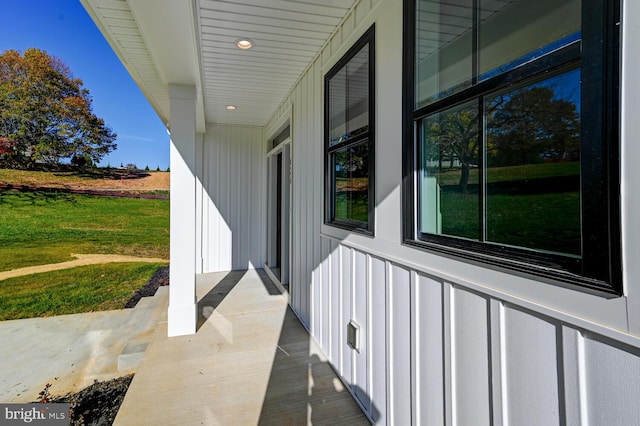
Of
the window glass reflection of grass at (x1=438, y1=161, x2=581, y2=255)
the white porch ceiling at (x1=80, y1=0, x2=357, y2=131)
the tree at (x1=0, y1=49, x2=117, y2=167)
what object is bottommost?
the window glass reflection of grass at (x1=438, y1=161, x2=581, y2=255)

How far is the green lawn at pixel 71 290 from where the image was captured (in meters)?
6.25

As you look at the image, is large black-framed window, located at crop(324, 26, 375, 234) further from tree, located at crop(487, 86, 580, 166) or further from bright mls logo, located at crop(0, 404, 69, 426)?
bright mls logo, located at crop(0, 404, 69, 426)

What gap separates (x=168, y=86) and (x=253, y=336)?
2829 millimetres

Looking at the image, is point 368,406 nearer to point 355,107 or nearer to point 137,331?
point 355,107

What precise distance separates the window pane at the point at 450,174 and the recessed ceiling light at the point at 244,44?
2.04 metres

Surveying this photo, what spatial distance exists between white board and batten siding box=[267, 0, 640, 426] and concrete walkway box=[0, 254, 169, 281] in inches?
276

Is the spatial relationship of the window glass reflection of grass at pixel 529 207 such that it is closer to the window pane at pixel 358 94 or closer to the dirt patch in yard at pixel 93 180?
the window pane at pixel 358 94

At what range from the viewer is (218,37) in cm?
284

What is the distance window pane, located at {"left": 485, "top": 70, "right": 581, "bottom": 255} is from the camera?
0.98 metres

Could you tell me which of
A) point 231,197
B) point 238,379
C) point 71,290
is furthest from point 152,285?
point 238,379

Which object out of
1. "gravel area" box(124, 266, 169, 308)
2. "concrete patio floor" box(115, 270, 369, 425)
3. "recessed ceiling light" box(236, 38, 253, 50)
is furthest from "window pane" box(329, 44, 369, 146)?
"gravel area" box(124, 266, 169, 308)

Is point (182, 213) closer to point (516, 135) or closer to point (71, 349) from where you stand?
point (71, 349)

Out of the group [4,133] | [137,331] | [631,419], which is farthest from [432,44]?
[4,133]

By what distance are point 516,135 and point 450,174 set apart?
36cm
